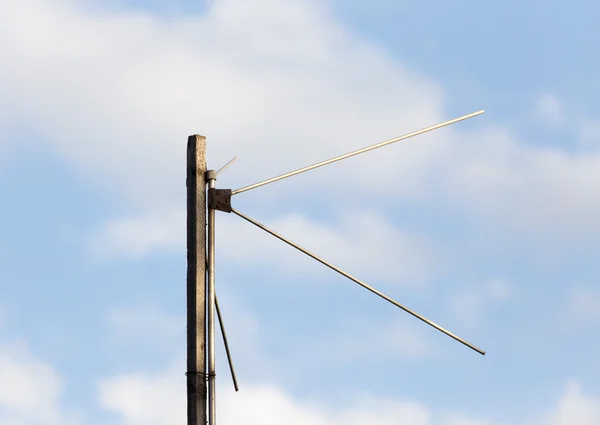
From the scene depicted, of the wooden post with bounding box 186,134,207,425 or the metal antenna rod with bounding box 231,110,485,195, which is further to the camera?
the metal antenna rod with bounding box 231,110,485,195

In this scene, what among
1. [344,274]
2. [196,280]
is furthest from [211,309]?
[344,274]

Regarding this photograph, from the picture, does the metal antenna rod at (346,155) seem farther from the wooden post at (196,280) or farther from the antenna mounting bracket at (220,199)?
the wooden post at (196,280)

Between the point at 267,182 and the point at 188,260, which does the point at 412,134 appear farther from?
the point at 188,260

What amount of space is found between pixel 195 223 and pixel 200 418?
2355mm

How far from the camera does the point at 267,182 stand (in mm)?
13641

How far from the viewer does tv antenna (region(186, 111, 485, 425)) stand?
13.3 metres

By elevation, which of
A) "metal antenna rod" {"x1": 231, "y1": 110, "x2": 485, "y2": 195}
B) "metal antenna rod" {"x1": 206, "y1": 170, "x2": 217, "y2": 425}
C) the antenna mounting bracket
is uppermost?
Answer: "metal antenna rod" {"x1": 231, "y1": 110, "x2": 485, "y2": 195}

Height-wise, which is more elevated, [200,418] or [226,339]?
[226,339]

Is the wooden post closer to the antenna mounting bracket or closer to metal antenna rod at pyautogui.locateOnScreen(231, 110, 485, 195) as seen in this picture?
the antenna mounting bracket

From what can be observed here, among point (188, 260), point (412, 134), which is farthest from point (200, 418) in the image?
point (412, 134)

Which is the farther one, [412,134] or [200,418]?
[412,134]

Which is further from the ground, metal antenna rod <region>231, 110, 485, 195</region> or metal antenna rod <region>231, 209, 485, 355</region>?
metal antenna rod <region>231, 110, 485, 195</region>

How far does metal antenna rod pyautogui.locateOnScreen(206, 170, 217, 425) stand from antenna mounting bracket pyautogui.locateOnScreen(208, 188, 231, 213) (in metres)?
0.06

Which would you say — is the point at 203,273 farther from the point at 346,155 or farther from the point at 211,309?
the point at 346,155
